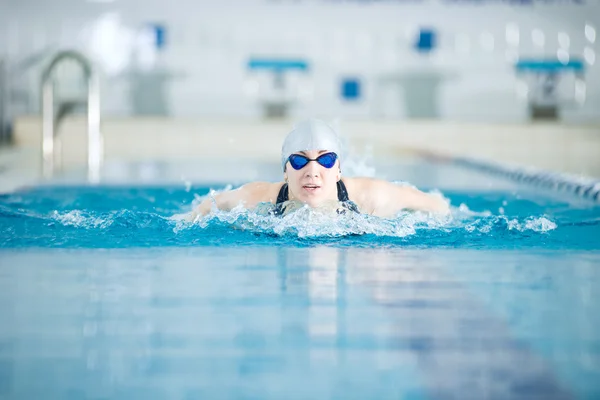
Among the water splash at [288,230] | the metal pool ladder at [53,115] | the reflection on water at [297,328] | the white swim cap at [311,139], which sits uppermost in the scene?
the metal pool ladder at [53,115]

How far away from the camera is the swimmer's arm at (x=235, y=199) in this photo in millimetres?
3383

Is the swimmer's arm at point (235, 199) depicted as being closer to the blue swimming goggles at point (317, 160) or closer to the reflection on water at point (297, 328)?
the blue swimming goggles at point (317, 160)

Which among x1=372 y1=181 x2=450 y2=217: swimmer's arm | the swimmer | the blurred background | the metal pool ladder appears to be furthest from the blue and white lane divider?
the blurred background

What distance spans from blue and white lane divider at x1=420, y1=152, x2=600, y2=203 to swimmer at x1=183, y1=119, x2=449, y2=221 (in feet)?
5.78

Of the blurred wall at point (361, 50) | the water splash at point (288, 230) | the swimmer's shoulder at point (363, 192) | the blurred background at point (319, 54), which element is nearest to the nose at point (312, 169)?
the water splash at point (288, 230)

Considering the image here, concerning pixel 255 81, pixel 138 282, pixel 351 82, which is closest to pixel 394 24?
pixel 351 82

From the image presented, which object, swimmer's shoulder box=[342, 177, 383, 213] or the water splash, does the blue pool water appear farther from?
swimmer's shoulder box=[342, 177, 383, 213]

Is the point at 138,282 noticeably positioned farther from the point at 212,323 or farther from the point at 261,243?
the point at 261,243

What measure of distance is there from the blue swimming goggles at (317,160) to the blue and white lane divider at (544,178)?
227 cm

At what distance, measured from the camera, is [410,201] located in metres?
3.49

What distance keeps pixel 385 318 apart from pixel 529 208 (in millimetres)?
3026

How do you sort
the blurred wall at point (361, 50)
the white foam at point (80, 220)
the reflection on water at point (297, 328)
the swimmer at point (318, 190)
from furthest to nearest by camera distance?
the blurred wall at point (361, 50) → the white foam at point (80, 220) → the swimmer at point (318, 190) → the reflection on water at point (297, 328)

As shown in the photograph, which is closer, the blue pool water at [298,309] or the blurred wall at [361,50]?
the blue pool water at [298,309]

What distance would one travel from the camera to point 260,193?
3.39 m
